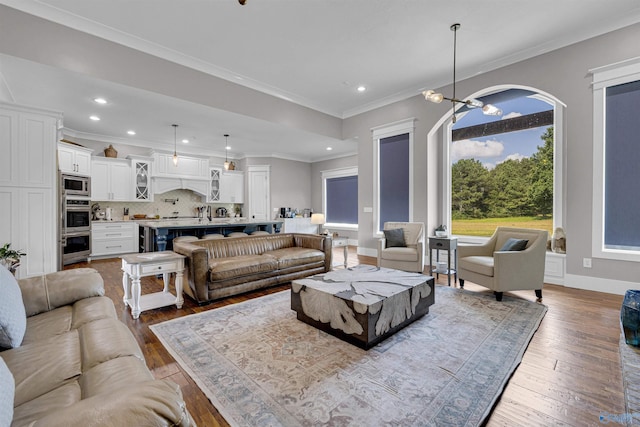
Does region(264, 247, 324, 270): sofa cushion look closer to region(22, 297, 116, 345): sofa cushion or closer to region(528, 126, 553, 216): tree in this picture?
region(22, 297, 116, 345): sofa cushion

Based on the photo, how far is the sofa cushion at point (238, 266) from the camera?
3.39 m

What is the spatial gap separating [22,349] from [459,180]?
593cm

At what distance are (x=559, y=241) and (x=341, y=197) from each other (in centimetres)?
604

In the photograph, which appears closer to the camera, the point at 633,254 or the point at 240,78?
the point at 633,254

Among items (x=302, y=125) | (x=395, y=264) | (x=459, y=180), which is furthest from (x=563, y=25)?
(x=302, y=125)

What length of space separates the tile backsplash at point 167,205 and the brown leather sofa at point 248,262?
456 cm

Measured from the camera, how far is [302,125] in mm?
5910

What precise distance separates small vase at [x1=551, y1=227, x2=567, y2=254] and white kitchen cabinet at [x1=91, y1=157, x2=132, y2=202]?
868 centimetres

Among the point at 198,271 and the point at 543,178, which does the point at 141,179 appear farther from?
the point at 543,178

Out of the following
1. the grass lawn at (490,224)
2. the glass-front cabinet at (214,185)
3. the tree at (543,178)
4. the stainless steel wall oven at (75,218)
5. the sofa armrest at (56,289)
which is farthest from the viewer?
the glass-front cabinet at (214,185)

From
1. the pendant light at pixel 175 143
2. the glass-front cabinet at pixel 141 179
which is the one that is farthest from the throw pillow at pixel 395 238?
the glass-front cabinet at pixel 141 179

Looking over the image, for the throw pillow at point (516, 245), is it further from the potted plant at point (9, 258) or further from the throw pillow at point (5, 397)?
the potted plant at point (9, 258)

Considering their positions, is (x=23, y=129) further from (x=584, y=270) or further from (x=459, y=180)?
(x=584, y=270)

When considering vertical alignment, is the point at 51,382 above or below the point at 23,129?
below
